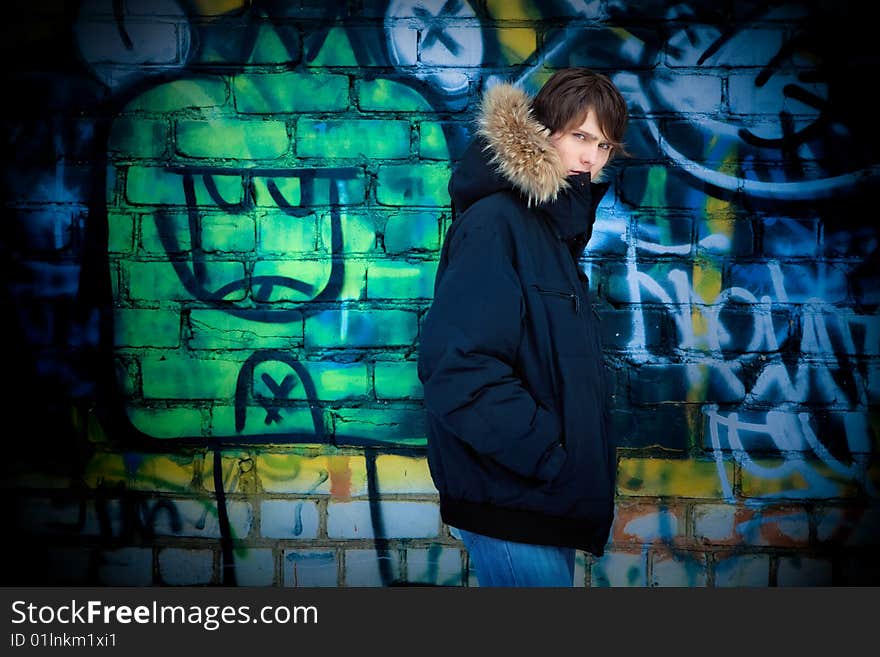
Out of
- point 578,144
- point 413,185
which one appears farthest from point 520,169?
point 413,185

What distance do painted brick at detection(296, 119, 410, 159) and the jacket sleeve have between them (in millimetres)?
948

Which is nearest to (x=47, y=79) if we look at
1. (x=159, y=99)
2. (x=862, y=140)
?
(x=159, y=99)

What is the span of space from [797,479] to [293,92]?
2011 mm

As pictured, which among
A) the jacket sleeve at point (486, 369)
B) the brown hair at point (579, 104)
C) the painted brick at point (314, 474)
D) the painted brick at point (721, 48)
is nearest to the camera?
the jacket sleeve at point (486, 369)

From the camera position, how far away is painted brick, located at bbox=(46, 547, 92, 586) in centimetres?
237

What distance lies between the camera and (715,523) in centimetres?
233

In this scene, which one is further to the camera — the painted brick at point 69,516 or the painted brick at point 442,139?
the painted brick at point 69,516

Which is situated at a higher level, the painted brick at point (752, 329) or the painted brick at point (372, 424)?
the painted brick at point (752, 329)

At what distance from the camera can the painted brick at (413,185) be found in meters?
2.25

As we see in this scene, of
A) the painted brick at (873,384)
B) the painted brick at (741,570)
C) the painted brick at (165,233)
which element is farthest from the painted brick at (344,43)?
the painted brick at (741,570)

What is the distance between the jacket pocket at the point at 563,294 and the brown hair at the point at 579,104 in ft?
A: 1.21

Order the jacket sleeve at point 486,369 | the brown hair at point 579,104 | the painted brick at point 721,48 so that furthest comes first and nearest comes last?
the painted brick at point 721,48 → the brown hair at point 579,104 → the jacket sleeve at point 486,369

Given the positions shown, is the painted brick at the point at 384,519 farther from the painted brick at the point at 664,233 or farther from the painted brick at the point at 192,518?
the painted brick at the point at 664,233

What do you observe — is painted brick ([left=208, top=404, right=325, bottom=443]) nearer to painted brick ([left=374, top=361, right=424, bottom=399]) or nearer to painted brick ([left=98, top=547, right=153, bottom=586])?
painted brick ([left=374, top=361, right=424, bottom=399])
